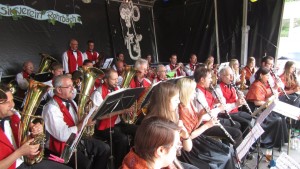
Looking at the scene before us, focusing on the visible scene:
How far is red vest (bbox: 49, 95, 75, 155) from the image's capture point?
2.96 metres

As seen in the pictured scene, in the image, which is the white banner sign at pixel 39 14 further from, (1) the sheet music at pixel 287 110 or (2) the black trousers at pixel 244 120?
(1) the sheet music at pixel 287 110

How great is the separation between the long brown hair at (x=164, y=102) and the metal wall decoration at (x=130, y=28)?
6337mm

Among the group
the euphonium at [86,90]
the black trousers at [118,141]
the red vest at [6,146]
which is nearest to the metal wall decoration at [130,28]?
the black trousers at [118,141]

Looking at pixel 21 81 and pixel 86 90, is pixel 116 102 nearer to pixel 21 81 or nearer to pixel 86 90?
pixel 86 90

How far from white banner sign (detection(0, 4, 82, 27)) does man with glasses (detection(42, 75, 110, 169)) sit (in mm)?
3681

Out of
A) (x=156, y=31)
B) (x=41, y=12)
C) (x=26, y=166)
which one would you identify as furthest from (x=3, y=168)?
(x=156, y=31)

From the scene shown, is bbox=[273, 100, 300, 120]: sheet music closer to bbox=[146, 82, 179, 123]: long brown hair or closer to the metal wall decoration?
bbox=[146, 82, 179, 123]: long brown hair

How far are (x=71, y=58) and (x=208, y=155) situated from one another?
4893 mm

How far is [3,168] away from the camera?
217 cm

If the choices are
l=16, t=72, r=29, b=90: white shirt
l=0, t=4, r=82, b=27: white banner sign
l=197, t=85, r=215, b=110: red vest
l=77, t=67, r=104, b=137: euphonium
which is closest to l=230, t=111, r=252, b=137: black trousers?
l=197, t=85, r=215, b=110: red vest

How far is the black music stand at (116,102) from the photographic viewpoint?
A: 281cm

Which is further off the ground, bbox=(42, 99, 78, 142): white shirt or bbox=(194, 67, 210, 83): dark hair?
bbox=(194, 67, 210, 83): dark hair

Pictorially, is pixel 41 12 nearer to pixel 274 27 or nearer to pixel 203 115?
pixel 203 115

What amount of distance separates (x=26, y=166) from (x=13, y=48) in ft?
14.1
